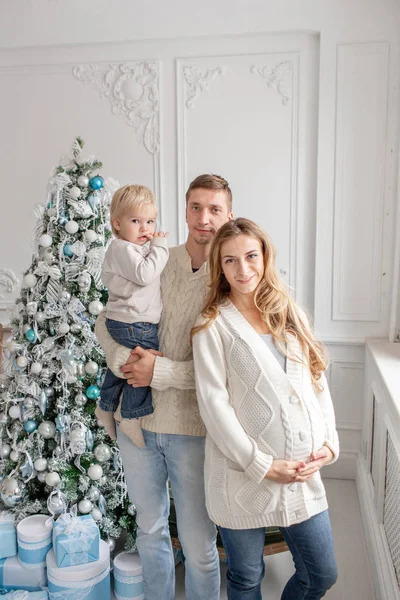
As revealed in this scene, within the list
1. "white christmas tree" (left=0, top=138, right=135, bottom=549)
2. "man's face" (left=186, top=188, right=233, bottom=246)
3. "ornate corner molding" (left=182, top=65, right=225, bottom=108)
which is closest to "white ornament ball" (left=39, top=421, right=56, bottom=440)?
"white christmas tree" (left=0, top=138, right=135, bottom=549)

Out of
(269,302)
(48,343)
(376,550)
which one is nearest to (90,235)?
(48,343)

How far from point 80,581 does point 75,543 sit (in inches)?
5.6

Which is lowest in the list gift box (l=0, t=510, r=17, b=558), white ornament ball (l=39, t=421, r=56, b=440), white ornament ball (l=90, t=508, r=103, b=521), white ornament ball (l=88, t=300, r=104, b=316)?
gift box (l=0, t=510, r=17, b=558)

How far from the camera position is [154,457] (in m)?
1.82

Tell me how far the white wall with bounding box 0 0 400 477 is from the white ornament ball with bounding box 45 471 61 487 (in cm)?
157

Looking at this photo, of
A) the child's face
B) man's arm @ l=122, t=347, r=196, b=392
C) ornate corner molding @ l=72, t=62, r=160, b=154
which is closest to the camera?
man's arm @ l=122, t=347, r=196, b=392

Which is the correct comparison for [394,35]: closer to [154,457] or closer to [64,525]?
[154,457]

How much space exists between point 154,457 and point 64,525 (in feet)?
2.39

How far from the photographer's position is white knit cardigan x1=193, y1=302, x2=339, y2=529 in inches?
62.2

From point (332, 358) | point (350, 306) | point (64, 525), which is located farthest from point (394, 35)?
point (64, 525)

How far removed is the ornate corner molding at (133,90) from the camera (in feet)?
10.8

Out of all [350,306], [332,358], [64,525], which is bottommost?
[64,525]

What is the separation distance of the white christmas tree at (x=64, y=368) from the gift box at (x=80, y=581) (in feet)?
0.55

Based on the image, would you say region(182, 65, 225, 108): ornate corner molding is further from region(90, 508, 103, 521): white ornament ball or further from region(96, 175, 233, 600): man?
region(90, 508, 103, 521): white ornament ball
